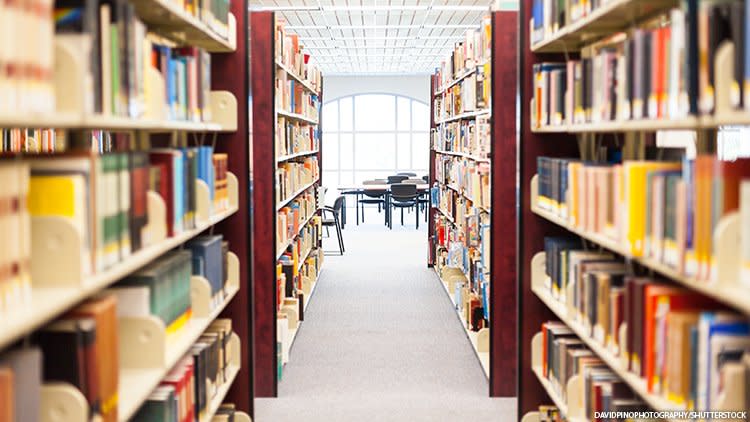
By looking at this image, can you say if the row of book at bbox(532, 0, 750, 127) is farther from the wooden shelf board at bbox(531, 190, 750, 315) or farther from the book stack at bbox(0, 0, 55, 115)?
the book stack at bbox(0, 0, 55, 115)

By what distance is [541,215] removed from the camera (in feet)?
12.1

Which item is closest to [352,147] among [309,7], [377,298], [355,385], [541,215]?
[309,7]

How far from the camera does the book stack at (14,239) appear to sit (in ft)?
5.23

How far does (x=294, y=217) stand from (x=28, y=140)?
2059 millimetres

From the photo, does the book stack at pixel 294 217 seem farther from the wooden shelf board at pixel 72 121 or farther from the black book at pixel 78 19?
the black book at pixel 78 19

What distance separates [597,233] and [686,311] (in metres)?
0.65

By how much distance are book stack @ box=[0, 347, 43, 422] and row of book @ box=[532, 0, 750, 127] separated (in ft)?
5.22

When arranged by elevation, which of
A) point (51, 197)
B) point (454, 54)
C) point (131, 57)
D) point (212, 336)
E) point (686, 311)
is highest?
point (454, 54)

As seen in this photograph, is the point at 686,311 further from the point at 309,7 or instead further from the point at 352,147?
the point at 352,147

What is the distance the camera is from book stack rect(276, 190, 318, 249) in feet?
18.9

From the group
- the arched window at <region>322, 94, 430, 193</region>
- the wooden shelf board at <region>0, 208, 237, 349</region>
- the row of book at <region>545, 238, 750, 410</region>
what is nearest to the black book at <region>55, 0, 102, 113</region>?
the wooden shelf board at <region>0, 208, 237, 349</region>

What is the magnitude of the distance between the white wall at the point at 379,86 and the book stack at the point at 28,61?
16.7 metres

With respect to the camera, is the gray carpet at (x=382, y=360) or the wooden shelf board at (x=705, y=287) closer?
the wooden shelf board at (x=705, y=287)

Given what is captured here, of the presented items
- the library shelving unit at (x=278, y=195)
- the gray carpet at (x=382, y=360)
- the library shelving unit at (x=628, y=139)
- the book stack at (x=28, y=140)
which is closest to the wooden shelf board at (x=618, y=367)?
the library shelving unit at (x=628, y=139)
